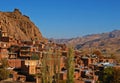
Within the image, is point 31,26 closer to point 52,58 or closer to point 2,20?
point 2,20

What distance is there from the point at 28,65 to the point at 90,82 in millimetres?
7809

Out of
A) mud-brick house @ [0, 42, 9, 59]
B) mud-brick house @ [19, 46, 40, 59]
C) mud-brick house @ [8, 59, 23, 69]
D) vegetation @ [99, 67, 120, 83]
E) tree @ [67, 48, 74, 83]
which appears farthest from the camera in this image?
mud-brick house @ [19, 46, 40, 59]

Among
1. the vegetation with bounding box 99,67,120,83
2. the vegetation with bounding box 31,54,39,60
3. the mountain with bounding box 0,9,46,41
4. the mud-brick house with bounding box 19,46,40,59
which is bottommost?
the vegetation with bounding box 99,67,120,83

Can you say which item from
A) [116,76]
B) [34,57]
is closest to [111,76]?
[116,76]

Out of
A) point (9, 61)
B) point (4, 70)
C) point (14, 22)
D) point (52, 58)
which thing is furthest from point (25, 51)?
point (14, 22)

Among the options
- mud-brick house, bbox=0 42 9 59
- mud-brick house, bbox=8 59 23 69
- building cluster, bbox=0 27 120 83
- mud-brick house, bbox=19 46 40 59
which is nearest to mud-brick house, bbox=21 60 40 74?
Result: building cluster, bbox=0 27 120 83

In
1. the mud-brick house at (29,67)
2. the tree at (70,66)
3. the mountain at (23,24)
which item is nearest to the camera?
the tree at (70,66)

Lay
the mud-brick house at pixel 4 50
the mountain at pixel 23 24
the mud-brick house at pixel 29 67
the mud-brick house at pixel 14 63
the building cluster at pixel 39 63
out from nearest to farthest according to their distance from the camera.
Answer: the building cluster at pixel 39 63, the mud-brick house at pixel 29 67, the mud-brick house at pixel 14 63, the mud-brick house at pixel 4 50, the mountain at pixel 23 24

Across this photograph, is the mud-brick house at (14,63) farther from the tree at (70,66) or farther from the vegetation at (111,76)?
the tree at (70,66)

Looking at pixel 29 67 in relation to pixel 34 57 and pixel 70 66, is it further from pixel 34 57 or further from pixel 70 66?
pixel 70 66

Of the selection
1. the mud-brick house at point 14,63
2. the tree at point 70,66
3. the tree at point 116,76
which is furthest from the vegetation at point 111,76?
the tree at point 70,66

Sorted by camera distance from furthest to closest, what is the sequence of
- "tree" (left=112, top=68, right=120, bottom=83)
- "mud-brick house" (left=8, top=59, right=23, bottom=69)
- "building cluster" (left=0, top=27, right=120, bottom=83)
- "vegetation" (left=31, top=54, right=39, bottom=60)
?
"vegetation" (left=31, top=54, right=39, bottom=60) < "mud-brick house" (left=8, top=59, right=23, bottom=69) < "tree" (left=112, top=68, right=120, bottom=83) < "building cluster" (left=0, top=27, right=120, bottom=83)

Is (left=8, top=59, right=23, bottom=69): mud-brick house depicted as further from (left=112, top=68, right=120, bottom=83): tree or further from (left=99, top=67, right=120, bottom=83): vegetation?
(left=112, top=68, right=120, bottom=83): tree

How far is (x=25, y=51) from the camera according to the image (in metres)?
44.6
